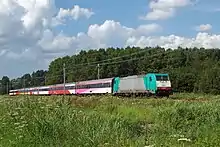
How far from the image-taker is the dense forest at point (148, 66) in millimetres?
70725

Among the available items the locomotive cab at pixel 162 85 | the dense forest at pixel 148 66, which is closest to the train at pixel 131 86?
the locomotive cab at pixel 162 85

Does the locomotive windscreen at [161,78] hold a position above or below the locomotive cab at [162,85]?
above

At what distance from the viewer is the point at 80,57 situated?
120 metres

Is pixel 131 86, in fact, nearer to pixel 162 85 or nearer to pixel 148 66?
pixel 162 85

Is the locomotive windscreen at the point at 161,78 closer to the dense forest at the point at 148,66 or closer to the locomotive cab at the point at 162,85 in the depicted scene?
the locomotive cab at the point at 162,85

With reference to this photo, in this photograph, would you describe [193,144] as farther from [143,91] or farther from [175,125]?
[143,91]

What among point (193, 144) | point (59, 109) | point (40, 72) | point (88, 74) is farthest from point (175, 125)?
point (40, 72)

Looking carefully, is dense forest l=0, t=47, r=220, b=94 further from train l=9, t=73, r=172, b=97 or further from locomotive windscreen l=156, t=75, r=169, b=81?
locomotive windscreen l=156, t=75, r=169, b=81

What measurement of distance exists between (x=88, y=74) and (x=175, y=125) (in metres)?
86.7

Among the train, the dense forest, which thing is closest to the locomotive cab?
the train

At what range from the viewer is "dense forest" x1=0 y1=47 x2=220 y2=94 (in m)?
70.7

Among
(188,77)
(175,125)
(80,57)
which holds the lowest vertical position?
(175,125)

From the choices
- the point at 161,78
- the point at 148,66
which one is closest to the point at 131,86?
the point at 161,78

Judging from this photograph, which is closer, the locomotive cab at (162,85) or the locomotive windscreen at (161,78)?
the locomotive cab at (162,85)
